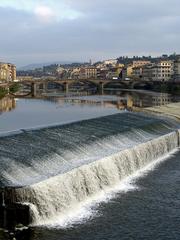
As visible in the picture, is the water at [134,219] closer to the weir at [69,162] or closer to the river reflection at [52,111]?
the weir at [69,162]

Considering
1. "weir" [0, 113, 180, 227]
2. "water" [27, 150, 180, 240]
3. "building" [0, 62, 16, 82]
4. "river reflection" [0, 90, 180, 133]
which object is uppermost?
"building" [0, 62, 16, 82]

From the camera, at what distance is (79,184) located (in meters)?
17.5

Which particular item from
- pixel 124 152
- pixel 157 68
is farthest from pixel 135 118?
pixel 157 68

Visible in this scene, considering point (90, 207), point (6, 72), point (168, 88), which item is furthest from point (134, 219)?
point (6, 72)

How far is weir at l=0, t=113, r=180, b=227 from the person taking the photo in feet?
48.5

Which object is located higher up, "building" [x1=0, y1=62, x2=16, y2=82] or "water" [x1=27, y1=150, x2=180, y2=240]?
"building" [x1=0, y1=62, x2=16, y2=82]

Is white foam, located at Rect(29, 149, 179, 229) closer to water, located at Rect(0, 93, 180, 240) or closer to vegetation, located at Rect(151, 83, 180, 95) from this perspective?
water, located at Rect(0, 93, 180, 240)

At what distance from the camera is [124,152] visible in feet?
73.0

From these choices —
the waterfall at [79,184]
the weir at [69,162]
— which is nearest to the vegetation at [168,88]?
the weir at [69,162]

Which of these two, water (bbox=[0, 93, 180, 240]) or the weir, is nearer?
water (bbox=[0, 93, 180, 240])

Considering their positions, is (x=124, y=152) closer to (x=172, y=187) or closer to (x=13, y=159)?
Result: (x=172, y=187)

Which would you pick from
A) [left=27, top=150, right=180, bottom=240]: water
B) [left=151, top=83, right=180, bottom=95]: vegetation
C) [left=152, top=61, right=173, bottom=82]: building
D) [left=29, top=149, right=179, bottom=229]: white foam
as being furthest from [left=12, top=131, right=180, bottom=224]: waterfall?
[left=152, top=61, right=173, bottom=82]: building

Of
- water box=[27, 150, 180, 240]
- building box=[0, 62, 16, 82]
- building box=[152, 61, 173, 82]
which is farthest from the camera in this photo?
building box=[0, 62, 16, 82]

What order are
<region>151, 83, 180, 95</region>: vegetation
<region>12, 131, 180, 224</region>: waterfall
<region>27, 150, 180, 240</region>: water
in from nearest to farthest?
<region>27, 150, 180, 240</region>: water → <region>12, 131, 180, 224</region>: waterfall → <region>151, 83, 180, 95</region>: vegetation
